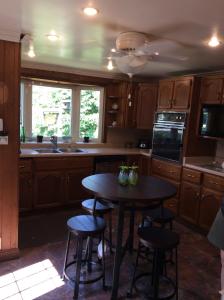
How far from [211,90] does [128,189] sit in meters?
2.12

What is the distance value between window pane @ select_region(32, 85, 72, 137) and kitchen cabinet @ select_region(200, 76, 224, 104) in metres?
2.23

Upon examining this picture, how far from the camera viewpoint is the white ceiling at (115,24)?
1810mm

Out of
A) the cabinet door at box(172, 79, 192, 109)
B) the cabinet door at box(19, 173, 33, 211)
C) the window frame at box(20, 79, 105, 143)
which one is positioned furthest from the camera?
the window frame at box(20, 79, 105, 143)

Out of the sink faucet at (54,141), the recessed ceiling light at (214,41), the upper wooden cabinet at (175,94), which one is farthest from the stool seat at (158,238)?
the sink faucet at (54,141)

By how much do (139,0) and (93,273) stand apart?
2.33 metres

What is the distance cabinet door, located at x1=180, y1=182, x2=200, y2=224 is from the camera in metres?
3.57

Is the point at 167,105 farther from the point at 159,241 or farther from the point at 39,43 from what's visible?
the point at 159,241

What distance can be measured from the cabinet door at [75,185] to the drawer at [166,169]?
1.08 meters

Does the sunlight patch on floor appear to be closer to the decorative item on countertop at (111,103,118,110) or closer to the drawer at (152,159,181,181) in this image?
the drawer at (152,159,181,181)

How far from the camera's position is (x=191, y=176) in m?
3.64

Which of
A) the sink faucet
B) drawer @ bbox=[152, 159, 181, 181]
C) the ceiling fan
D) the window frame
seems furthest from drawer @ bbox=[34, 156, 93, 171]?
the ceiling fan

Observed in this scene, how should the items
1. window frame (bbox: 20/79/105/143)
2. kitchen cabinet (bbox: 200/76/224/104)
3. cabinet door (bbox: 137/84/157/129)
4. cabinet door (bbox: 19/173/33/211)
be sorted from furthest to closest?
cabinet door (bbox: 137/84/157/129) < window frame (bbox: 20/79/105/143) < cabinet door (bbox: 19/173/33/211) < kitchen cabinet (bbox: 200/76/224/104)

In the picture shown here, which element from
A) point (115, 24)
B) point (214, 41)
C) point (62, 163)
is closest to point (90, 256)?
point (62, 163)

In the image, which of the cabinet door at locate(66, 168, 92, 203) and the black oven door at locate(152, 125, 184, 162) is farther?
the cabinet door at locate(66, 168, 92, 203)
